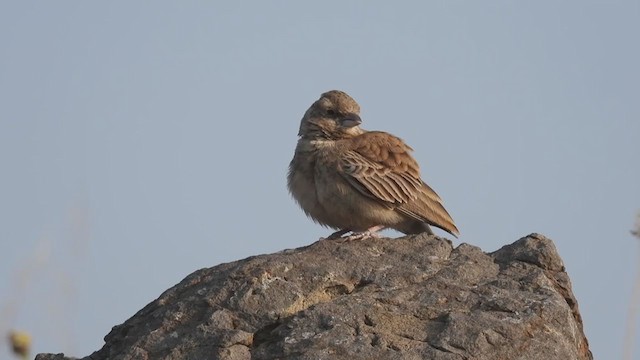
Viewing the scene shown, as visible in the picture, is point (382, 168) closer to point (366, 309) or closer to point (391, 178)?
point (391, 178)

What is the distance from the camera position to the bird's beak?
9.14 metres

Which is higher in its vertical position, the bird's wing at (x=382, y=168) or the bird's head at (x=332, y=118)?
the bird's head at (x=332, y=118)

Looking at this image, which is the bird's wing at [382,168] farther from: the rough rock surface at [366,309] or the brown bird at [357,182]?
the rough rock surface at [366,309]

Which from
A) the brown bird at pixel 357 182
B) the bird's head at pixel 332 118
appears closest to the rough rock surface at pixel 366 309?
the brown bird at pixel 357 182

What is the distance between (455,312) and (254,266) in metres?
1.13

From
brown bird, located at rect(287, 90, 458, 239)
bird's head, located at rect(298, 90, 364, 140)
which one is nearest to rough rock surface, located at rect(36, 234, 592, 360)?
brown bird, located at rect(287, 90, 458, 239)

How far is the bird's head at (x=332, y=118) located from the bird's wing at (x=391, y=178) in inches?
5.4

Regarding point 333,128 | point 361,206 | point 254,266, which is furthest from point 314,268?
point 333,128

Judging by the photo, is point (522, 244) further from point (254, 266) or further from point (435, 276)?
point (254, 266)

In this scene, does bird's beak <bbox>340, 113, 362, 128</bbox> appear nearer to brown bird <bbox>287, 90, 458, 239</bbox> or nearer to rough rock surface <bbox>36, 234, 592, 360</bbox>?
brown bird <bbox>287, 90, 458, 239</bbox>

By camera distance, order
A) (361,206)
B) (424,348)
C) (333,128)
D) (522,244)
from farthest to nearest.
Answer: (333,128)
(361,206)
(522,244)
(424,348)

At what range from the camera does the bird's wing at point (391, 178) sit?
846 centimetres

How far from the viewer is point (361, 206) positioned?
27.7 feet

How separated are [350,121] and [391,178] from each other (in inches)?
27.6
